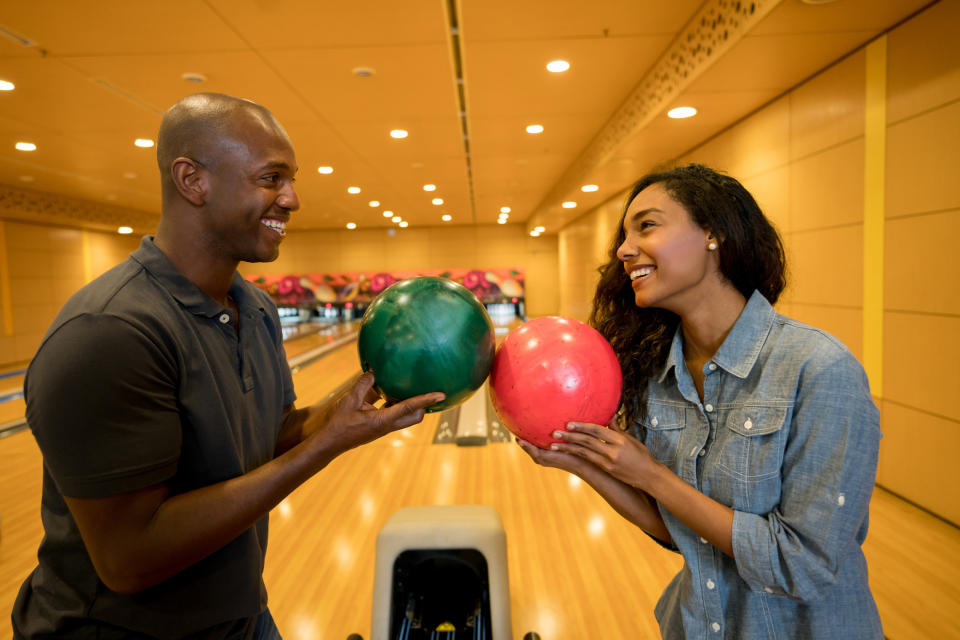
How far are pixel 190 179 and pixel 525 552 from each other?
2.38 meters

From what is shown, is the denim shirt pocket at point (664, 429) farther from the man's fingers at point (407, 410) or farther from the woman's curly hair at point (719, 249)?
the man's fingers at point (407, 410)

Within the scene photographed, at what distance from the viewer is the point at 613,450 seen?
41.3 inches

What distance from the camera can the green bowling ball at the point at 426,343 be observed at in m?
1.11

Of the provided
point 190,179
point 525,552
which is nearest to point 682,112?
point 525,552

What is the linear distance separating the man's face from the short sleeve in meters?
0.29

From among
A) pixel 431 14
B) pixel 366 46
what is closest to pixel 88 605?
pixel 431 14

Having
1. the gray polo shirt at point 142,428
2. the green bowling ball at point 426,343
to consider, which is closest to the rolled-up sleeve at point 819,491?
the green bowling ball at point 426,343

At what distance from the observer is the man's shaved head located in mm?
1055

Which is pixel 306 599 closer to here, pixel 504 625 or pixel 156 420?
pixel 504 625

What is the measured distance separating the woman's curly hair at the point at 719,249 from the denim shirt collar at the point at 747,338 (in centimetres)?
7

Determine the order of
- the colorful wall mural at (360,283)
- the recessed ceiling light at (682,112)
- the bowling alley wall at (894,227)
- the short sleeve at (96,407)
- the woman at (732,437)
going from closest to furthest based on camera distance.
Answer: the short sleeve at (96,407) < the woman at (732,437) < the bowling alley wall at (894,227) < the recessed ceiling light at (682,112) < the colorful wall mural at (360,283)

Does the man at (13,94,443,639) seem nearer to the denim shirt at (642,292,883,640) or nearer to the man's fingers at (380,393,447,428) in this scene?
the man's fingers at (380,393,447,428)

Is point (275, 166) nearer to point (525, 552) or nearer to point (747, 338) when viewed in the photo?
point (747, 338)

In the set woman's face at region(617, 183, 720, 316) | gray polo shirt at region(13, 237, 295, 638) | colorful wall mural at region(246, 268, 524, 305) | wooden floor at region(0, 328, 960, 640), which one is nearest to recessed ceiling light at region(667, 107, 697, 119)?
wooden floor at region(0, 328, 960, 640)
